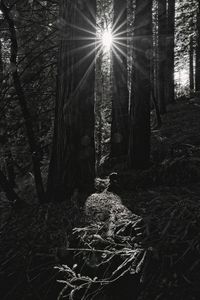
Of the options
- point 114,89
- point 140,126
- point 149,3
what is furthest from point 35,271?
point 114,89

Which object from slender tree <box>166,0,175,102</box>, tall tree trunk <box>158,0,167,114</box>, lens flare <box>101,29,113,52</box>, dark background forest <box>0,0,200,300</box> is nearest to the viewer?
dark background forest <box>0,0,200,300</box>

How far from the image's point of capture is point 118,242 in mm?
3330

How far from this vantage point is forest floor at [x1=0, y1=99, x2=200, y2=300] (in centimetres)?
279

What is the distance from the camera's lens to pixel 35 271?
3.54m

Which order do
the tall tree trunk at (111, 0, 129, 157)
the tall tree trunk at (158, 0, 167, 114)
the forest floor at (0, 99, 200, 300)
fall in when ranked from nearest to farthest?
the forest floor at (0, 99, 200, 300)
the tall tree trunk at (111, 0, 129, 157)
the tall tree trunk at (158, 0, 167, 114)

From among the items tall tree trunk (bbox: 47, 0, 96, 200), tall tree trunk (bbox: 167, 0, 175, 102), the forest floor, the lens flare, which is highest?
tall tree trunk (bbox: 167, 0, 175, 102)

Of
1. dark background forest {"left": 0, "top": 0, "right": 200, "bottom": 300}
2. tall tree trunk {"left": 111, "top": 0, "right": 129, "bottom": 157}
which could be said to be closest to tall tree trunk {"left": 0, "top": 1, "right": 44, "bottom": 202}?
dark background forest {"left": 0, "top": 0, "right": 200, "bottom": 300}

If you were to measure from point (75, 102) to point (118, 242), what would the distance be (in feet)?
7.32

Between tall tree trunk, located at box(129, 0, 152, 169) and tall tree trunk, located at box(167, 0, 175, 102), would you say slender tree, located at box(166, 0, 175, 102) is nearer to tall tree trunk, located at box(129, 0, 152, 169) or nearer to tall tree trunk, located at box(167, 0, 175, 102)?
tall tree trunk, located at box(167, 0, 175, 102)

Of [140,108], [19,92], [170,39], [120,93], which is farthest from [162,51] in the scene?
[19,92]

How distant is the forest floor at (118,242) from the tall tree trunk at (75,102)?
40 cm

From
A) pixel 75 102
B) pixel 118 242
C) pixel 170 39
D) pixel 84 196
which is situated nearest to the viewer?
pixel 118 242

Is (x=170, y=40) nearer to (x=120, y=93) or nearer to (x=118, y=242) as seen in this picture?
(x=120, y=93)

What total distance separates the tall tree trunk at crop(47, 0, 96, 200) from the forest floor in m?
0.40
